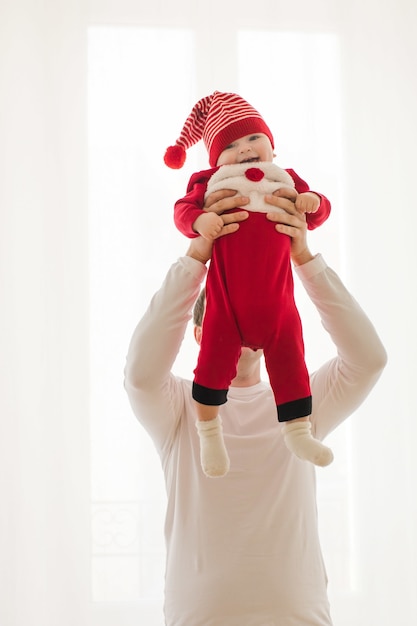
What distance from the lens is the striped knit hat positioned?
1.21 m

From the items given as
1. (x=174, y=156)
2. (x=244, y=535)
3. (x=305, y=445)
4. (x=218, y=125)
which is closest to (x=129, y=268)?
(x=174, y=156)

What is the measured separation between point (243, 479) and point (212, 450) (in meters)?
0.26

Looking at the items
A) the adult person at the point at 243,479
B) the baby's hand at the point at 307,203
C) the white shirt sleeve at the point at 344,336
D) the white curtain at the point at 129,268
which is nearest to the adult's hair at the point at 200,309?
the adult person at the point at 243,479

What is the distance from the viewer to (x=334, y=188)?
6.86 ft

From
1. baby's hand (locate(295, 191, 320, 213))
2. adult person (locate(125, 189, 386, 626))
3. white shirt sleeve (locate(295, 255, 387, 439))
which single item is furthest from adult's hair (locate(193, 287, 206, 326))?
baby's hand (locate(295, 191, 320, 213))

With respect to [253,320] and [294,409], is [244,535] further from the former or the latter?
[253,320]

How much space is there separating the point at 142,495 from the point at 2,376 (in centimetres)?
51

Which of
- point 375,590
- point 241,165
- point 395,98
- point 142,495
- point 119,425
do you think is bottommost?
point 375,590

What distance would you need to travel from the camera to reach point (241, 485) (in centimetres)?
131

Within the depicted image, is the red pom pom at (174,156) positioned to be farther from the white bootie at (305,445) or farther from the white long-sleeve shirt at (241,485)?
the white bootie at (305,445)

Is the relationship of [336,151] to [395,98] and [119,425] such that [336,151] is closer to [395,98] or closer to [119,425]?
[395,98]

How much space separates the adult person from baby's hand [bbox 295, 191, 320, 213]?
1cm

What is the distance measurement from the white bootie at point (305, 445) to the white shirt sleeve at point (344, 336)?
27 cm

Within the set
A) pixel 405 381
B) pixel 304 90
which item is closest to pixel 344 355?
pixel 405 381
